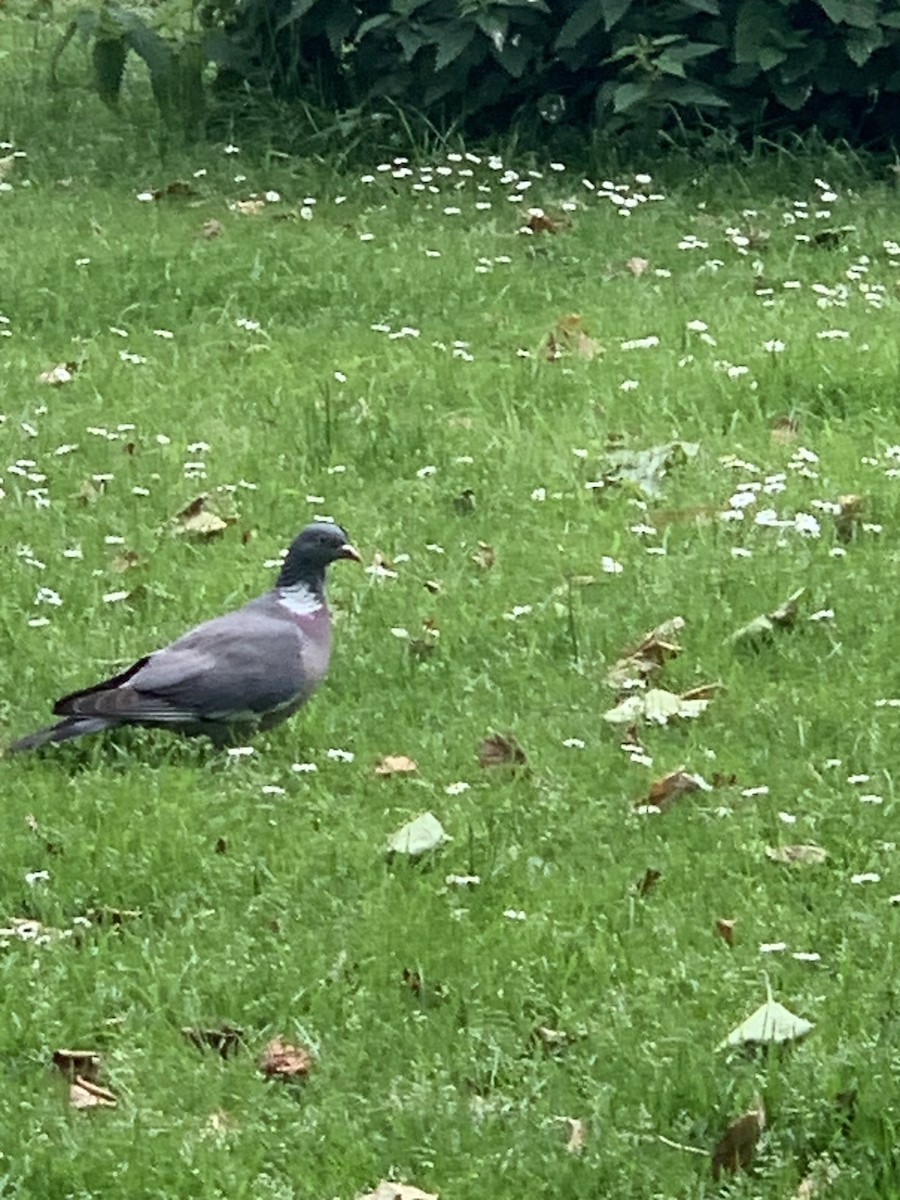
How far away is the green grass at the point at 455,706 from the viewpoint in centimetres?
380

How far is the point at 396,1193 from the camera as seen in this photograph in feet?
11.8

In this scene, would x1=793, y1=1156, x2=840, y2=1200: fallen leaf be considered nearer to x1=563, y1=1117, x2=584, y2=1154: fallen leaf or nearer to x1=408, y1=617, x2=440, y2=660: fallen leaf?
x1=563, y1=1117, x2=584, y2=1154: fallen leaf

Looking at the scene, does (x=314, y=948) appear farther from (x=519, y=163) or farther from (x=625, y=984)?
(x=519, y=163)

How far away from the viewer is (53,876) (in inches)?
181

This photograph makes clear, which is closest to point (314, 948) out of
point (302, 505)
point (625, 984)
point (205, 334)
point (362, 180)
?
point (625, 984)

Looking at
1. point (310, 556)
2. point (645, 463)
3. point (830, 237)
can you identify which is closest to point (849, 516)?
point (645, 463)


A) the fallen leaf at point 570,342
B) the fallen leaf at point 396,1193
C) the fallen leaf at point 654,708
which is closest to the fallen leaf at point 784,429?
the fallen leaf at point 570,342

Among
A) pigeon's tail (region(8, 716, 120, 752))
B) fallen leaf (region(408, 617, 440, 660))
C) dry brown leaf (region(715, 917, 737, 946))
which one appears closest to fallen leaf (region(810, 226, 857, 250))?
fallen leaf (region(408, 617, 440, 660))

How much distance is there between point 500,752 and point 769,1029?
52.8 inches

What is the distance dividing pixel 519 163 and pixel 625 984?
6.35 m

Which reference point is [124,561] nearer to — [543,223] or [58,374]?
[58,374]

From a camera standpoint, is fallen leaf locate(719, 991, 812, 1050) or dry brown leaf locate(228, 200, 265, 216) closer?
fallen leaf locate(719, 991, 812, 1050)

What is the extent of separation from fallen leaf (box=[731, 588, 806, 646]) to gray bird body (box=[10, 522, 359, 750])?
0.98m

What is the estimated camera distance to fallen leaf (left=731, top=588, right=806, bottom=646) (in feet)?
18.7
